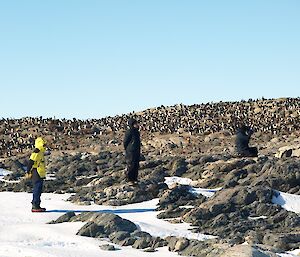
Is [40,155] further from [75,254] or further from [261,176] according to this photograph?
[261,176]

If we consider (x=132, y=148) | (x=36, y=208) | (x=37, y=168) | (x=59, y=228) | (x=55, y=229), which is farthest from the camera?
(x=132, y=148)

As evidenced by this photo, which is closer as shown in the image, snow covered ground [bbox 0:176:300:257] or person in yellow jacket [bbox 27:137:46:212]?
snow covered ground [bbox 0:176:300:257]

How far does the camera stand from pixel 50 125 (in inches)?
2142

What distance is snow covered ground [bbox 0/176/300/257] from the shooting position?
37.9 feet

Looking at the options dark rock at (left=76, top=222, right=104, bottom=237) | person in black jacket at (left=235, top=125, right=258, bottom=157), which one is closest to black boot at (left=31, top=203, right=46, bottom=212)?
dark rock at (left=76, top=222, right=104, bottom=237)

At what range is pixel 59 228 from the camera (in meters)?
13.7

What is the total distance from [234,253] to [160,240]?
2477mm

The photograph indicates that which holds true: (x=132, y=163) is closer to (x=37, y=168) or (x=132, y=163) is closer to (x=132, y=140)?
(x=132, y=140)

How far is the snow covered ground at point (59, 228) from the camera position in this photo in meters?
11.6

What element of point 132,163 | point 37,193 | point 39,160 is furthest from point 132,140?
point 37,193

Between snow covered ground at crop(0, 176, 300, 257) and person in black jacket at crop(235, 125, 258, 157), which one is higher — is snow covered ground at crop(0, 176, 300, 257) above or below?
below

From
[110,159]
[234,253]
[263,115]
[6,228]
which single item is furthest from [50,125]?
[234,253]

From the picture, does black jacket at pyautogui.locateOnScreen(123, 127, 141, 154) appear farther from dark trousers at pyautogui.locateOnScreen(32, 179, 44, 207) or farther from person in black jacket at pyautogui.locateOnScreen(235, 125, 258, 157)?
person in black jacket at pyautogui.locateOnScreen(235, 125, 258, 157)

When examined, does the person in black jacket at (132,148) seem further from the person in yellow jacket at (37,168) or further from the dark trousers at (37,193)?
the dark trousers at (37,193)
